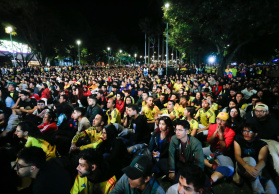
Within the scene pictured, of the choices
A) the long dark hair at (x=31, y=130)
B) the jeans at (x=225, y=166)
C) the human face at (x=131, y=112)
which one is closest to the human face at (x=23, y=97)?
the long dark hair at (x=31, y=130)

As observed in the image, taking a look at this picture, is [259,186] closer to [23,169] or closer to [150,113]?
[150,113]

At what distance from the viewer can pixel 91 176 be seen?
261 centimetres

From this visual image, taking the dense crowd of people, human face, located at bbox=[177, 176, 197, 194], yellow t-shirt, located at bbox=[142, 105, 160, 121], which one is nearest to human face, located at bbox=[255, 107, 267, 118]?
the dense crowd of people

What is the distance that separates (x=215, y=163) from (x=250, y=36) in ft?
52.0

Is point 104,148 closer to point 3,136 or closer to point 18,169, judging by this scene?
point 18,169

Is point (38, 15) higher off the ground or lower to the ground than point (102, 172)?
higher

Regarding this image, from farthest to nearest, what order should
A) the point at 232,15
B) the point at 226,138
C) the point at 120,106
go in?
1. the point at 232,15
2. the point at 120,106
3. the point at 226,138

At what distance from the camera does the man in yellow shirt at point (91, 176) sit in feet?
8.39

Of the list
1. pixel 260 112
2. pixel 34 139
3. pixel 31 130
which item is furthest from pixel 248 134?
pixel 31 130

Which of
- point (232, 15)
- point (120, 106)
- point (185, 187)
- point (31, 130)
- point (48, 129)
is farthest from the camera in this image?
point (232, 15)

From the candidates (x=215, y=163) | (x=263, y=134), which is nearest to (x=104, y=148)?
(x=215, y=163)

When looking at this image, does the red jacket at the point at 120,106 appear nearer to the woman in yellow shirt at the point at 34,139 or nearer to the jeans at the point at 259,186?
the woman in yellow shirt at the point at 34,139

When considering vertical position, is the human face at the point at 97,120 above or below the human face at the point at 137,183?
above

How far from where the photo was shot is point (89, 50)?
55156 mm
